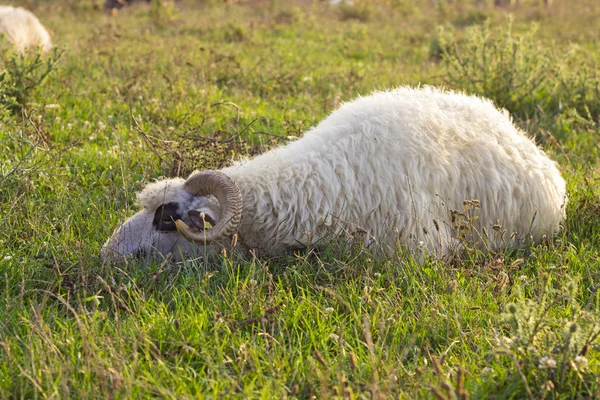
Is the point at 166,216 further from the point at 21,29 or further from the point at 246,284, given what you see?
the point at 21,29

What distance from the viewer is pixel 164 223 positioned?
4.14 metres

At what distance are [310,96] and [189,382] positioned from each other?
5.48m

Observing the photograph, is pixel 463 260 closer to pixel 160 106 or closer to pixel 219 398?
pixel 219 398

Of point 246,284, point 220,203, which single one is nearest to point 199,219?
point 220,203

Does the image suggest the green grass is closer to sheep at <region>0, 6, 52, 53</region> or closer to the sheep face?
the sheep face

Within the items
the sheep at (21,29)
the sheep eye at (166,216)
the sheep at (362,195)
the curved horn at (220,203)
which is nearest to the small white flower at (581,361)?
the sheep at (362,195)

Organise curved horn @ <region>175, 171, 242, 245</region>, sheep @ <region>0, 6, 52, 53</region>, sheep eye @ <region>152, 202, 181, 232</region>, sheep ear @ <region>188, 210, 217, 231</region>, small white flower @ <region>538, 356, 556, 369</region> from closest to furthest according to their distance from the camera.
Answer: small white flower @ <region>538, 356, 556, 369</region> < curved horn @ <region>175, 171, 242, 245</region> < sheep ear @ <region>188, 210, 217, 231</region> < sheep eye @ <region>152, 202, 181, 232</region> < sheep @ <region>0, 6, 52, 53</region>

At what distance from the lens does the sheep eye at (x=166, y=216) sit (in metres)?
4.15

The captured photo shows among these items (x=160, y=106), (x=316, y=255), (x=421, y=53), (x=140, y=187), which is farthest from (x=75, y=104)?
(x=421, y=53)

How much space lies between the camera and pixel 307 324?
10.8 ft

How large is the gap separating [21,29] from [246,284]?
7.64 m

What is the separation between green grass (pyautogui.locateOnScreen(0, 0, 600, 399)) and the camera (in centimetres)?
273

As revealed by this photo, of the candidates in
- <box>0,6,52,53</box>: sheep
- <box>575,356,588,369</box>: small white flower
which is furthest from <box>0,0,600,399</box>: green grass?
<box>0,6,52,53</box>: sheep

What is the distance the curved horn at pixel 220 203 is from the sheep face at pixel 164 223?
118 mm
